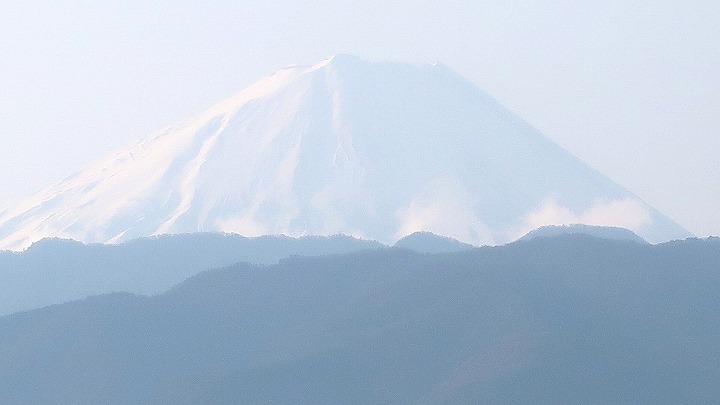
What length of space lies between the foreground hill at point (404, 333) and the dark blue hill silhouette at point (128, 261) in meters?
11.0

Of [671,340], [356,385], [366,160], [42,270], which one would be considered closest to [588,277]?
[671,340]

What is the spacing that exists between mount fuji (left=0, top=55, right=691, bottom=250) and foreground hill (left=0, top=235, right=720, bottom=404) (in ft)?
85.7

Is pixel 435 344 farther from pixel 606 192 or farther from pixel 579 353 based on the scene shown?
pixel 606 192

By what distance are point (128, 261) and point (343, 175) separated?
73.2 feet

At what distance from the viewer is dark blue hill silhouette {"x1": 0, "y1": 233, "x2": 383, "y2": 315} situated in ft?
181

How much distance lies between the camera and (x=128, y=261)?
192 ft

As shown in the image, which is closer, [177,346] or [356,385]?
[356,385]

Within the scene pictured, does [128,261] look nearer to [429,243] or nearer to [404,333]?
[429,243]

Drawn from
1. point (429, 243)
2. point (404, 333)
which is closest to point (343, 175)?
point (429, 243)

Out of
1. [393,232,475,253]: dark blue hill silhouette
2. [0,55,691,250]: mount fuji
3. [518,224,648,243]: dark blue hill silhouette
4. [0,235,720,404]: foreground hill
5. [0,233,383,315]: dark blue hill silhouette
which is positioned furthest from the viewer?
[0,55,691,250]: mount fuji

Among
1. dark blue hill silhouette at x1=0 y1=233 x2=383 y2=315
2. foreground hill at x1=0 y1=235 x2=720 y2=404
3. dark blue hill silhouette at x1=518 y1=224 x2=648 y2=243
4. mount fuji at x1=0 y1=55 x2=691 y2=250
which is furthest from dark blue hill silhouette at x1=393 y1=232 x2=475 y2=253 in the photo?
foreground hill at x1=0 y1=235 x2=720 y2=404

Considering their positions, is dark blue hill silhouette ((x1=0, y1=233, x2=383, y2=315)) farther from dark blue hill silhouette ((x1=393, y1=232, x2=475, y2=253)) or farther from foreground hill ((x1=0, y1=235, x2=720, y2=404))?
foreground hill ((x1=0, y1=235, x2=720, y2=404))

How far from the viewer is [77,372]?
37688 mm

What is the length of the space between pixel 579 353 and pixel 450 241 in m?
27.9
